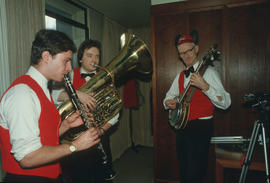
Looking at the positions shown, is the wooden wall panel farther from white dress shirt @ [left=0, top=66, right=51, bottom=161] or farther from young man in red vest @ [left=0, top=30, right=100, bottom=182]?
white dress shirt @ [left=0, top=66, right=51, bottom=161]

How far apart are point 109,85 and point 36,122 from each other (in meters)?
0.85

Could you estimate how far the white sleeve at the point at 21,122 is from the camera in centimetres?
94

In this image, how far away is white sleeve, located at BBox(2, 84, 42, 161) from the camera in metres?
0.94

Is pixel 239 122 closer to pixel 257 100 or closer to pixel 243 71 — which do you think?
pixel 243 71

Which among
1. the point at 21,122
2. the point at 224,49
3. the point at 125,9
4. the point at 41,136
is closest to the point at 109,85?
the point at 41,136

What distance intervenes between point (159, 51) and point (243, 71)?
1.15 meters

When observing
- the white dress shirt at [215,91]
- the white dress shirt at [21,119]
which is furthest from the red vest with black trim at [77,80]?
the white dress shirt at [215,91]

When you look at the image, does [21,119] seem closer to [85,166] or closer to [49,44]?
[49,44]

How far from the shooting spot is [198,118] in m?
1.88

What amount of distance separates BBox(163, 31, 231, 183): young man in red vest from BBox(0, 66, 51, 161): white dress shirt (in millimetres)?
1419

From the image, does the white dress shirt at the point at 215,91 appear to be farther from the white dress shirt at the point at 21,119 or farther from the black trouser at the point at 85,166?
the white dress shirt at the point at 21,119

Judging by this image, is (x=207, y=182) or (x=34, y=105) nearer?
(x=34, y=105)

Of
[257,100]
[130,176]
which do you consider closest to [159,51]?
[257,100]

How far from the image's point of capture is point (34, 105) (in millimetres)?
1023
